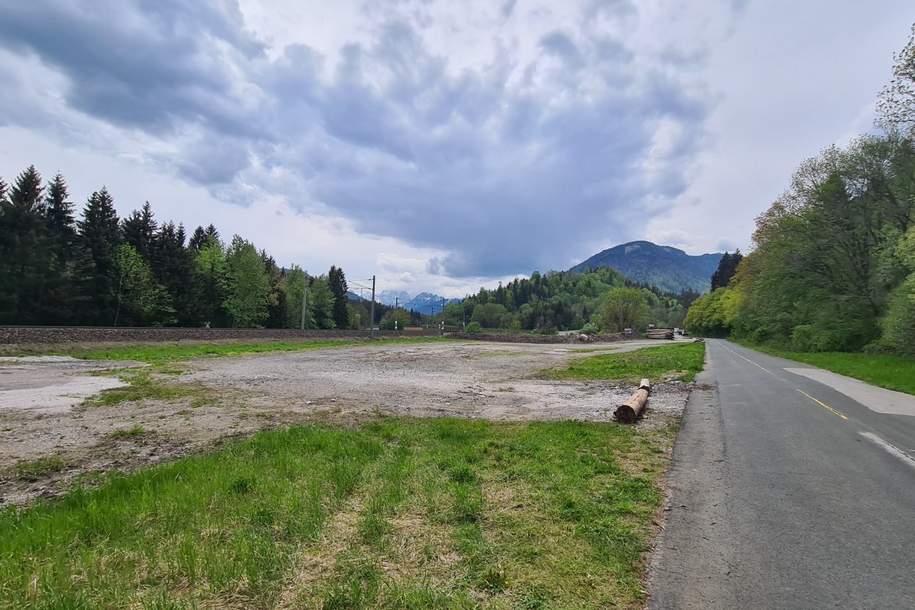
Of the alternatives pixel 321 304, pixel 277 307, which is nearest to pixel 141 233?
pixel 277 307

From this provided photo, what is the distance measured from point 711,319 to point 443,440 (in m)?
115

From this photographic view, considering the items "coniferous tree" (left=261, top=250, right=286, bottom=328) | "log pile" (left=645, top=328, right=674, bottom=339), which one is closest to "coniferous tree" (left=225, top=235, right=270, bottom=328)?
"coniferous tree" (left=261, top=250, right=286, bottom=328)

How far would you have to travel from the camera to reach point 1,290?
4497 cm

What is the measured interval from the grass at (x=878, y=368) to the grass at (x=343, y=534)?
59.6 feet

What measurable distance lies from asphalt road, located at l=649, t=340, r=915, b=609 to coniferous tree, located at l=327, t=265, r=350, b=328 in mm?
112808

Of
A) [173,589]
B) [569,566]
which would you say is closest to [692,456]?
[569,566]

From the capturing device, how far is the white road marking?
7.78m

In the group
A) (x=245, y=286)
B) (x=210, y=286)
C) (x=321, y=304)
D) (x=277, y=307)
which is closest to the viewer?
(x=210, y=286)

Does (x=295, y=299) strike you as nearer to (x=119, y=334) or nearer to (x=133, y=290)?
(x=133, y=290)

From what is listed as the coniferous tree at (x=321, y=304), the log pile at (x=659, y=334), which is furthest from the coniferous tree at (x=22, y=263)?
the log pile at (x=659, y=334)

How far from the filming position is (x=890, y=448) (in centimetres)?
859

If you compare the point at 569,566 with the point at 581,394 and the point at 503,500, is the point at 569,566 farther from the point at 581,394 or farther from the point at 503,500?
the point at 581,394

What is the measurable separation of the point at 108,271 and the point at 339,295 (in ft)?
232

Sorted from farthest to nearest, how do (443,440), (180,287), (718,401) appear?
(180,287), (718,401), (443,440)
